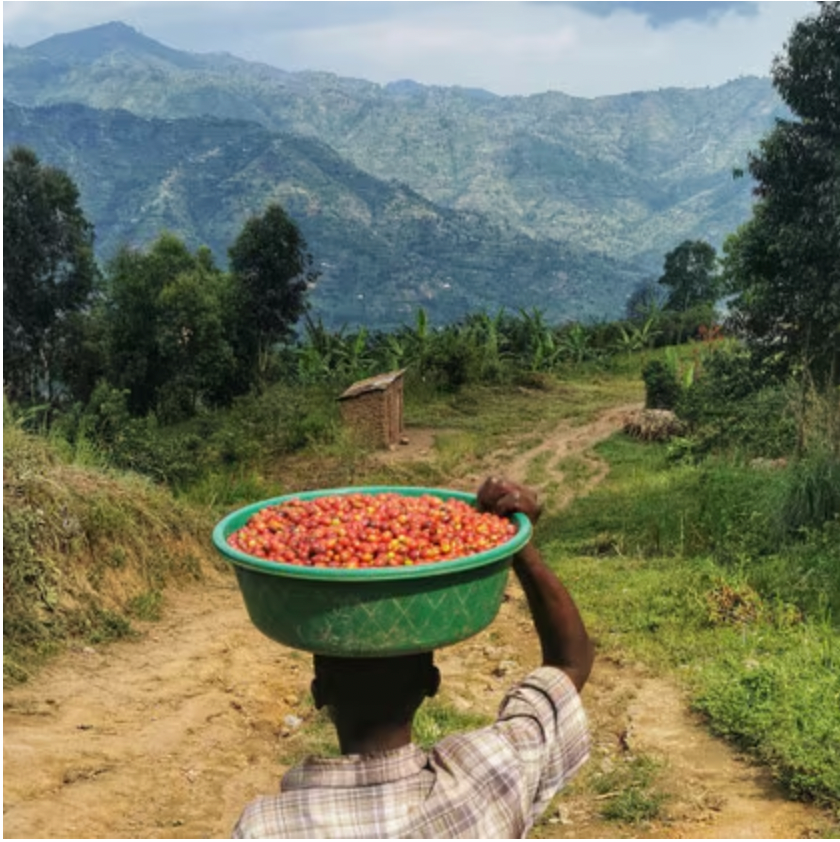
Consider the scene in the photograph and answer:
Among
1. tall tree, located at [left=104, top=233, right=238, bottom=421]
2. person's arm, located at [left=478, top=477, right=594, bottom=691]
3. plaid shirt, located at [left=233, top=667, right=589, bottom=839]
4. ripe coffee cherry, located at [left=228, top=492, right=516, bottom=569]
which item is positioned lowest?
tall tree, located at [left=104, top=233, right=238, bottom=421]

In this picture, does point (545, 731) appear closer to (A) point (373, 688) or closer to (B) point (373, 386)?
(A) point (373, 688)

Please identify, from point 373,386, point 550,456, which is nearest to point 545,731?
point 550,456

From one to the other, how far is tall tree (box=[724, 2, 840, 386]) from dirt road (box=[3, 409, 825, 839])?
6.63 meters

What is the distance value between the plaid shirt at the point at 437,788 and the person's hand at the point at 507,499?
0.43 metres

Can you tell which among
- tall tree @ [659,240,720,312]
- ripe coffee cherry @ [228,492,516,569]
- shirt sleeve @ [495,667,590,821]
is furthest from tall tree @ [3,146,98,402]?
shirt sleeve @ [495,667,590,821]

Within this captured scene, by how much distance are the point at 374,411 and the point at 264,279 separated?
13793mm

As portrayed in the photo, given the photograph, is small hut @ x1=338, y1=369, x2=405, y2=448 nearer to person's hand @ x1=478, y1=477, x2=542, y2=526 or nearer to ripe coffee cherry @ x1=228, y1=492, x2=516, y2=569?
ripe coffee cherry @ x1=228, y1=492, x2=516, y2=569

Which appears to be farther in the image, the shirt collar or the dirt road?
the dirt road

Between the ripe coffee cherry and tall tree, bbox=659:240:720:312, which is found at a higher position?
the ripe coffee cherry

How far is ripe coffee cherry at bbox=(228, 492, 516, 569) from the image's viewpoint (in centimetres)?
197

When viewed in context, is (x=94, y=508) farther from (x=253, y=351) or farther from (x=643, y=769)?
(x=253, y=351)

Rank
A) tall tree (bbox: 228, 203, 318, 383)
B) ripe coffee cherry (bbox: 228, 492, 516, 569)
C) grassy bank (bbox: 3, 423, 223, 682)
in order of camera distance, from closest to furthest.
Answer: ripe coffee cherry (bbox: 228, 492, 516, 569) < grassy bank (bbox: 3, 423, 223, 682) < tall tree (bbox: 228, 203, 318, 383)

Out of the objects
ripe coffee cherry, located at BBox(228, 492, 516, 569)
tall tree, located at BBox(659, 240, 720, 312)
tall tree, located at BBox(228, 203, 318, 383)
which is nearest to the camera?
ripe coffee cherry, located at BBox(228, 492, 516, 569)

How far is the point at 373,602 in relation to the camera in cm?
179
